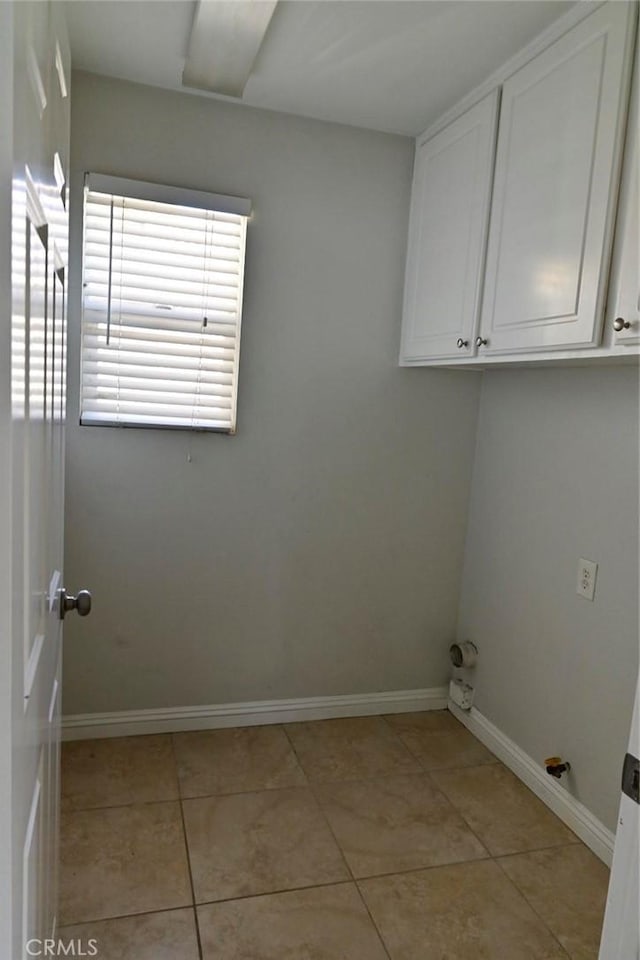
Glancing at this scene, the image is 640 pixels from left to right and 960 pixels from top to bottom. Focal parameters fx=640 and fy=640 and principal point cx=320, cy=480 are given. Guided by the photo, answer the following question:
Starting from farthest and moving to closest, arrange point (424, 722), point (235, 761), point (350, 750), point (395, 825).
→ point (424, 722) < point (350, 750) < point (235, 761) < point (395, 825)

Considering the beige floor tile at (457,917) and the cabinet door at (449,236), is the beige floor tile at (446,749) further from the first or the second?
the cabinet door at (449,236)

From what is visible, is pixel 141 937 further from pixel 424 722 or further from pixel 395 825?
pixel 424 722

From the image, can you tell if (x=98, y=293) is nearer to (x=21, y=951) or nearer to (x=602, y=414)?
(x=602, y=414)

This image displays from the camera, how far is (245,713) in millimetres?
2674

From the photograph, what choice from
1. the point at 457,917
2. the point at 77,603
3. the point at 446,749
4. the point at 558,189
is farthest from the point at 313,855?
the point at 558,189

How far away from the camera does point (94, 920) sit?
5.48 feet

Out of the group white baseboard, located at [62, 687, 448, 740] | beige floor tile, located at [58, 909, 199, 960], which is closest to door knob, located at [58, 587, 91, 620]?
beige floor tile, located at [58, 909, 199, 960]

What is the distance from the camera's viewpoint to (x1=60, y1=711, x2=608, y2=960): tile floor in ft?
5.49

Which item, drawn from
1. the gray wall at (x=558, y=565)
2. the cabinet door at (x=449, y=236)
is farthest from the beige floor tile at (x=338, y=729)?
the cabinet door at (x=449, y=236)

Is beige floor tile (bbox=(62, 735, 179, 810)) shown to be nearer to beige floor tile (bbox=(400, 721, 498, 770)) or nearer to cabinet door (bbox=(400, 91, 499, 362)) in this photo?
beige floor tile (bbox=(400, 721, 498, 770))

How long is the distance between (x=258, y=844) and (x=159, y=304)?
185 centimetres

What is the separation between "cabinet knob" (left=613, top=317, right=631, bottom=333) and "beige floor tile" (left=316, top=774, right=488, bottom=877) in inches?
64.0

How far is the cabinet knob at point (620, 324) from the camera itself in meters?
1.48

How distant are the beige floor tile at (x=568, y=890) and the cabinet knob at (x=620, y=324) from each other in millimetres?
1594
